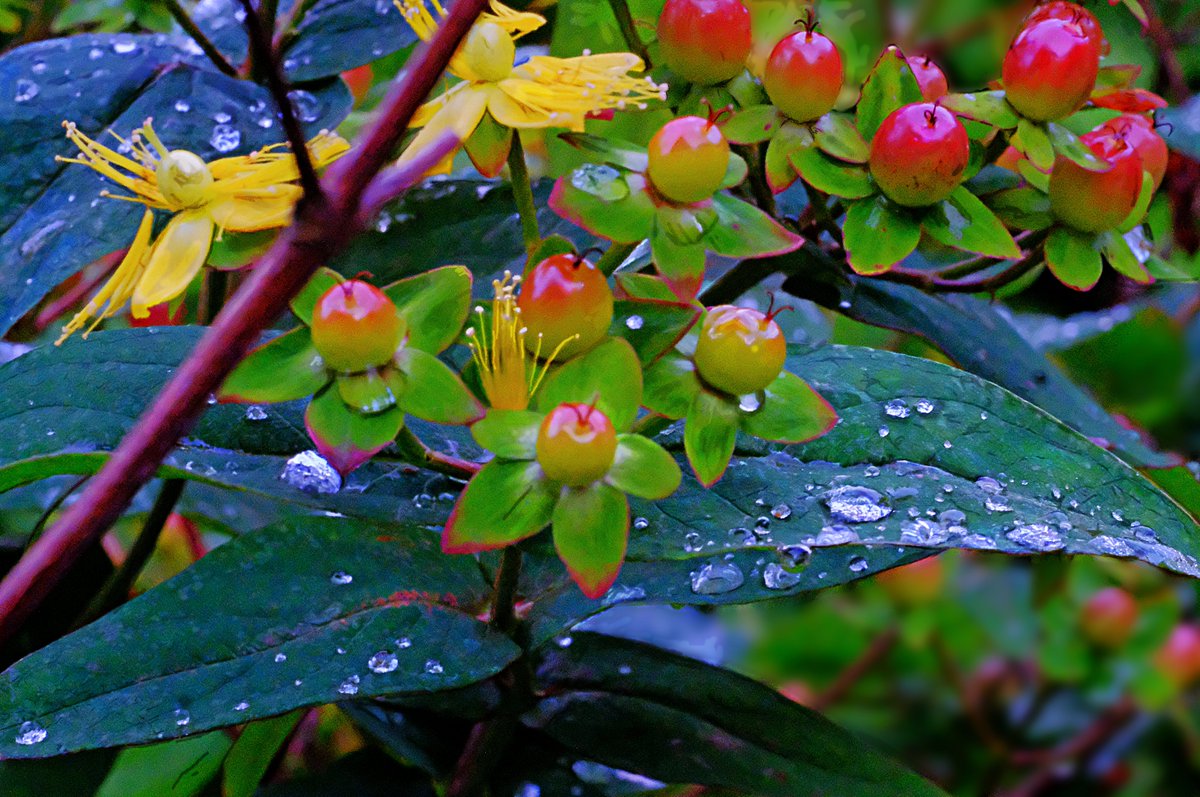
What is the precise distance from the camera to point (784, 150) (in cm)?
44

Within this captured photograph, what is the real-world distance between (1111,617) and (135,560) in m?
0.95

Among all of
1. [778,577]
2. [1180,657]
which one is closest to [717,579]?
[778,577]

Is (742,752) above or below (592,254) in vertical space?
below

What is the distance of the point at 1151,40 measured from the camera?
0.95 m

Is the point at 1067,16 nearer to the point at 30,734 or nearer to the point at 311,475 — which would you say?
the point at 311,475

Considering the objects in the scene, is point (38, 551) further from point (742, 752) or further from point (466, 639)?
point (742, 752)

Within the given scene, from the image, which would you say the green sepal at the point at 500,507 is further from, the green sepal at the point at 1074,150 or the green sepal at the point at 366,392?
the green sepal at the point at 1074,150

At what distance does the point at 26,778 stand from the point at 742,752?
34cm

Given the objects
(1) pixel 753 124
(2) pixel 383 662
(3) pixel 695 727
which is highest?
(1) pixel 753 124

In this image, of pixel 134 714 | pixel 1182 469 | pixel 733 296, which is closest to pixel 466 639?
pixel 134 714

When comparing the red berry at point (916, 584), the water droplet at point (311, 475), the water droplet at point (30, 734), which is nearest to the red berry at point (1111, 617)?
the red berry at point (916, 584)

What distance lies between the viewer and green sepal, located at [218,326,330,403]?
14.1 inches

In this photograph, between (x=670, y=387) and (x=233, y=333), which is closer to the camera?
(x=233, y=333)

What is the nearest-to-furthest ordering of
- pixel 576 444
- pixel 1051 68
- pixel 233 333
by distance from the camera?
pixel 233 333 → pixel 576 444 → pixel 1051 68
